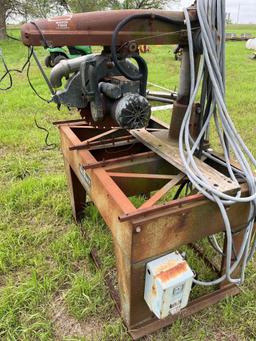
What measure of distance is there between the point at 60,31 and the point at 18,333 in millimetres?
1252

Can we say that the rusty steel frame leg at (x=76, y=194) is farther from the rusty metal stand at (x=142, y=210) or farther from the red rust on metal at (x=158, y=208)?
the red rust on metal at (x=158, y=208)

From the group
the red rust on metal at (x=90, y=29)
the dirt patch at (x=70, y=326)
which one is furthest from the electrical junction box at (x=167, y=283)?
the red rust on metal at (x=90, y=29)

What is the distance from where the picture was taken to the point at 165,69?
729 cm

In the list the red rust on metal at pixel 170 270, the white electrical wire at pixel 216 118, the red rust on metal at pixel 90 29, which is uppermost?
the red rust on metal at pixel 90 29

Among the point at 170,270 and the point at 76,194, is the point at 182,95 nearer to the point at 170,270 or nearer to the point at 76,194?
the point at 170,270

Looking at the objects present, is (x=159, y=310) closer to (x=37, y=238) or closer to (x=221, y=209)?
(x=221, y=209)

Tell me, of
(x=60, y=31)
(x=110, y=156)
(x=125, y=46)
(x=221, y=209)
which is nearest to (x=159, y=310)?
(x=221, y=209)

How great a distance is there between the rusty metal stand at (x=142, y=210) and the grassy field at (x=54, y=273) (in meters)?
0.08

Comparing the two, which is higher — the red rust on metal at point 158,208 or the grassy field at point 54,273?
the red rust on metal at point 158,208

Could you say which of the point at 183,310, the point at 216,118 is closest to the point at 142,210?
the point at 216,118

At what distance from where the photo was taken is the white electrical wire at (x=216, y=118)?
3.76ft

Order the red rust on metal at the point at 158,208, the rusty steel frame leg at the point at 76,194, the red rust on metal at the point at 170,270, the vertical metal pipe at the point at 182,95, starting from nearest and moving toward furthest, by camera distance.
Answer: the red rust on metal at the point at 158,208, the red rust on metal at the point at 170,270, the vertical metal pipe at the point at 182,95, the rusty steel frame leg at the point at 76,194

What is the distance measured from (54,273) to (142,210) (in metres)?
0.88

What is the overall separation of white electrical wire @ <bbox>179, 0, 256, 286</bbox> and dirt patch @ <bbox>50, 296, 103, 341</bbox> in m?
0.52
